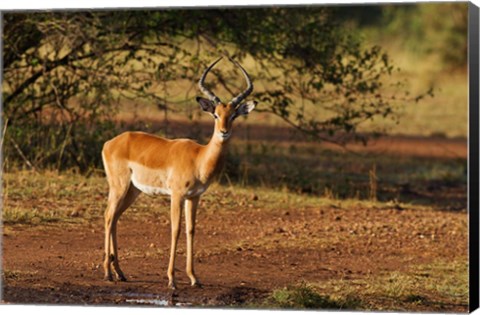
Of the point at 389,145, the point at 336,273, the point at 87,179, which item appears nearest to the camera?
the point at 336,273

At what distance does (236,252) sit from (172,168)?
59.8 inches

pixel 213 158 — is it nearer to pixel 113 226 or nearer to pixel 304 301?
pixel 113 226

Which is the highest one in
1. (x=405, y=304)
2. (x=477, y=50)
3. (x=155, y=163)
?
(x=477, y=50)

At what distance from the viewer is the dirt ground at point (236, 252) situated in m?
8.52

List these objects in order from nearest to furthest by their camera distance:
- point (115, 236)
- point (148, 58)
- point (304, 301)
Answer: point (304, 301) → point (115, 236) → point (148, 58)

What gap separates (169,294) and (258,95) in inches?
189

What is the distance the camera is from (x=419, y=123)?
19.7m

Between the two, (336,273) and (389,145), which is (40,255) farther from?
(389,145)

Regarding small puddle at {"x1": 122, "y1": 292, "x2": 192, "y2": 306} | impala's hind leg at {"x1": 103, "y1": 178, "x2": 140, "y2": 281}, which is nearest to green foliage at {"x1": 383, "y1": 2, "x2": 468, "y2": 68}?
impala's hind leg at {"x1": 103, "y1": 178, "x2": 140, "y2": 281}

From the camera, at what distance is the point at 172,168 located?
8.65m

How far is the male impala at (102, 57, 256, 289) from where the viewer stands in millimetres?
8461

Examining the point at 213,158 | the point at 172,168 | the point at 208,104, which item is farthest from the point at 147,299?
the point at 208,104

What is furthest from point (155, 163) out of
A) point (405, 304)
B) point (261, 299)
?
point (405, 304)

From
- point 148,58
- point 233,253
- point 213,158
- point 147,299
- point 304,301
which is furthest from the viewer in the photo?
point 148,58
